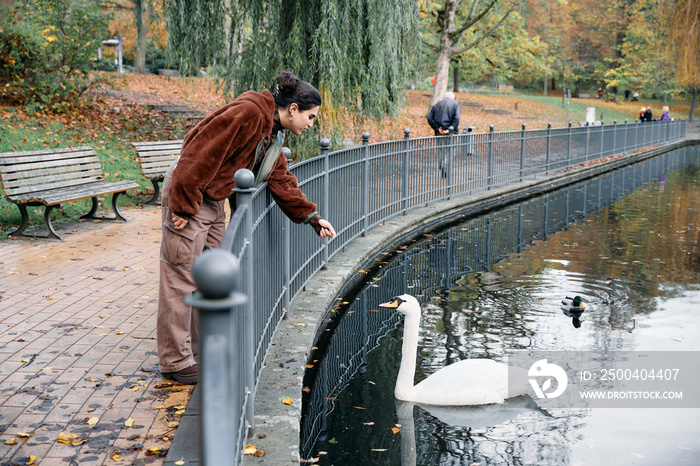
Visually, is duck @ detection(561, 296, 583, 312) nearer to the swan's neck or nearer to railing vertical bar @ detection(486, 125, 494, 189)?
the swan's neck

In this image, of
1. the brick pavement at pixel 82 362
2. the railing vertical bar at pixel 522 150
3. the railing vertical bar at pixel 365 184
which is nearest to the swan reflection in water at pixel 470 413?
the brick pavement at pixel 82 362

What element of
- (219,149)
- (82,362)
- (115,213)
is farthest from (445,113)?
(219,149)

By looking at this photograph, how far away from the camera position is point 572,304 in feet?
22.0

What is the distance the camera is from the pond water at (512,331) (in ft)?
13.7

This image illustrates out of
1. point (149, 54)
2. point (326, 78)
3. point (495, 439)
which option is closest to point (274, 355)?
point (495, 439)

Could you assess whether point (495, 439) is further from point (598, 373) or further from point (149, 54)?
point (149, 54)

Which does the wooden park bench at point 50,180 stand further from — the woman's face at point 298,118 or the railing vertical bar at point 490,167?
the railing vertical bar at point 490,167

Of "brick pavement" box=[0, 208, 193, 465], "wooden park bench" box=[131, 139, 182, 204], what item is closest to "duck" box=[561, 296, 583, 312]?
"brick pavement" box=[0, 208, 193, 465]

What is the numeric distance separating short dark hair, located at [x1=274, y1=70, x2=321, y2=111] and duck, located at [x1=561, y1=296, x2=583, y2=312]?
11.7ft

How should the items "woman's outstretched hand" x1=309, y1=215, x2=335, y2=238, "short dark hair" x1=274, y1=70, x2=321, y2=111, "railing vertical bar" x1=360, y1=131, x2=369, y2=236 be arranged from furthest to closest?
"railing vertical bar" x1=360, y1=131, x2=369, y2=236 < "woman's outstretched hand" x1=309, y1=215, x2=335, y2=238 < "short dark hair" x1=274, y1=70, x2=321, y2=111

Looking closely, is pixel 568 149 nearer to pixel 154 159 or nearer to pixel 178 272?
pixel 154 159

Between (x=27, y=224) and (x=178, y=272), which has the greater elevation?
(x=178, y=272)

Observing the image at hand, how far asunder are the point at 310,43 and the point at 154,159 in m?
3.33

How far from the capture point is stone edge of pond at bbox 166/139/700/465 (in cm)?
383
